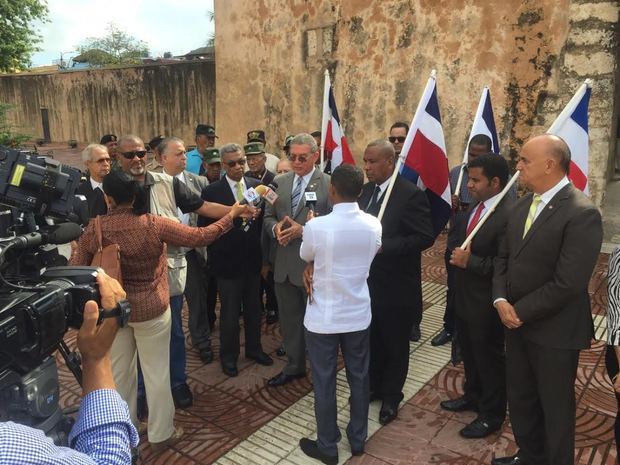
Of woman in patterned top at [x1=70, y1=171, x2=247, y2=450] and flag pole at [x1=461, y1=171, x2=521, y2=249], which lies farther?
flag pole at [x1=461, y1=171, x2=521, y2=249]

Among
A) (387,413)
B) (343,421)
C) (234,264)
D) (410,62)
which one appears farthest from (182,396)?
(410,62)

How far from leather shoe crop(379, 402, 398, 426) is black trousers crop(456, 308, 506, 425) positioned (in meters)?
0.57

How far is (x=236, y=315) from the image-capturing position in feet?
13.6

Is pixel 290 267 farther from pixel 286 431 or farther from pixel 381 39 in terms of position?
pixel 381 39

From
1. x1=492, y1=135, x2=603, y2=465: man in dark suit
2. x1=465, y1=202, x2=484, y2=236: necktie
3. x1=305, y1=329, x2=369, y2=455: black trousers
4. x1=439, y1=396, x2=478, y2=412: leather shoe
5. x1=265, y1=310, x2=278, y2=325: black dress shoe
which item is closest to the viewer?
x1=492, y1=135, x2=603, y2=465: man in dark suit

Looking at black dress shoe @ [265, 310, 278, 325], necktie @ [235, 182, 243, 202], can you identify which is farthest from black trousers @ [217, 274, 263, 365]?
black dress shoe @ [265, 310, 278, 325]

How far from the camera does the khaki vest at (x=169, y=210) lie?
3562 mm

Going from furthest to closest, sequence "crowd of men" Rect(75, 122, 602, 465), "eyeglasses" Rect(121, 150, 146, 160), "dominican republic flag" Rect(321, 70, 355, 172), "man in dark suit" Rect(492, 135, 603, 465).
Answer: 1. "dominican republic flag" Rect(321, 70, 355, 172)
2. "eyeglasses" Rect(121, 150, 146, 160)
3. "crowd of men" Rect(75, 122, 602, 465)
4. "man in dark suit" Rect(492, 135, 603, 465)

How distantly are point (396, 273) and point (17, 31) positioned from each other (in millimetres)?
18501

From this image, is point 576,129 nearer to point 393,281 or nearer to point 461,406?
point 393,281

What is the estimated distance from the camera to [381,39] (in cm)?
865

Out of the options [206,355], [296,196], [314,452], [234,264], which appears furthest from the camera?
[206,355]

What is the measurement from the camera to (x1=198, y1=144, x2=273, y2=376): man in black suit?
4078mm

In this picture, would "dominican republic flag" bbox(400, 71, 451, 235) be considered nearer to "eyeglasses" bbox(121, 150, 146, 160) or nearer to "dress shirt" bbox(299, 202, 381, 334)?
"dress shirt" bbox(299, 202, 381, 334)
